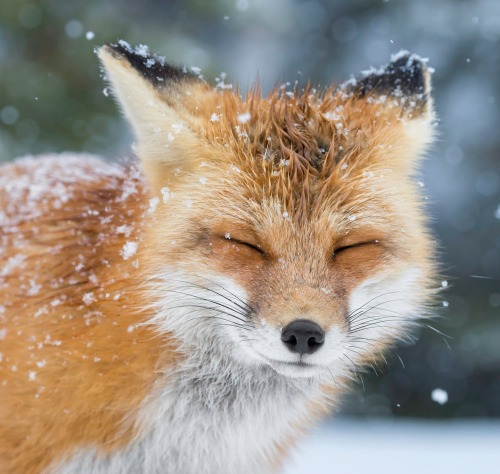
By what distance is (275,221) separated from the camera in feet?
7.58

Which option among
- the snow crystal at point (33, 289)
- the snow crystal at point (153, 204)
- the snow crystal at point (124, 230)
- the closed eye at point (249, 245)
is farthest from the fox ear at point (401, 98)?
the snow crystal at point (33, 289)

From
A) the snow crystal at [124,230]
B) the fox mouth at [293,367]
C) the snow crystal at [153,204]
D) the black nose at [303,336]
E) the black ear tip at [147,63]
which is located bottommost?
the fox mouth at [293,367]

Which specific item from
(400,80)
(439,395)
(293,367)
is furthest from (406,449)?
(293,367)

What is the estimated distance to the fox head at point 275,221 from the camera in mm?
2240

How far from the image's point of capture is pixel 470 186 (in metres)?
7.93

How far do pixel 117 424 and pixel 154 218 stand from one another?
78 cm

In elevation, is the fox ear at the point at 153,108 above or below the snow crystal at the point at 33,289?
above

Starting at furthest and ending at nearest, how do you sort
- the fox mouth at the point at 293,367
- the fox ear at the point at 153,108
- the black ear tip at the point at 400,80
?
the black ear tip at the point at 400,80
the fox ear at the point at 153,108
the fox mouth at the point at 293,367

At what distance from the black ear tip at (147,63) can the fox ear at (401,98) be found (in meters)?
0.80

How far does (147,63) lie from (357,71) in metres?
5.78

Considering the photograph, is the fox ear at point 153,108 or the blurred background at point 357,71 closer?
the fox ear at point 153,108

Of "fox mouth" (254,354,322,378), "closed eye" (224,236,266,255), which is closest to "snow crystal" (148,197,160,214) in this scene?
"closed eye" (224,236,266,255)

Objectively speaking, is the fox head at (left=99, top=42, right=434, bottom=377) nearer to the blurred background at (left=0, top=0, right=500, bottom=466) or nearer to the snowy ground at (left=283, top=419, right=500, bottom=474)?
the snowy ground at (left=283, top=419, right=500, bottom=474)

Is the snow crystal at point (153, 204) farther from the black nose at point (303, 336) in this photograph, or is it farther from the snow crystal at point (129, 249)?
the black nose at point (303, 336)
